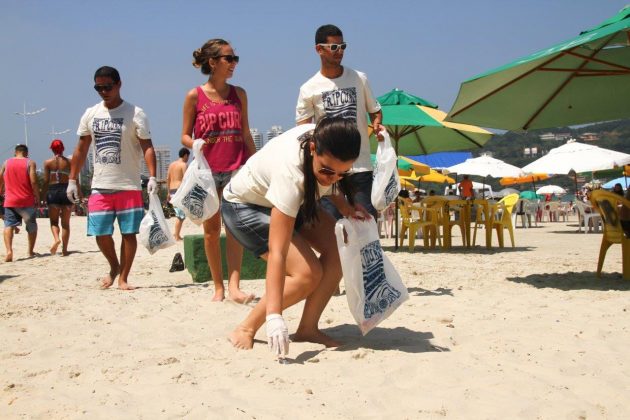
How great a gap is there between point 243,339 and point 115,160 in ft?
9.21

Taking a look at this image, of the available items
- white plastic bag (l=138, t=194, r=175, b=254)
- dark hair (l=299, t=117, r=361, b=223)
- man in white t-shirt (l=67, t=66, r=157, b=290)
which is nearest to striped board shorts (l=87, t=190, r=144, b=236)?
man in white t-shirt (l=67, t=66, r=157, b=290)

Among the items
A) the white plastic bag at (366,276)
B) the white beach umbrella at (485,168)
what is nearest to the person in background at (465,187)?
the white beach umbrella at (485,168)

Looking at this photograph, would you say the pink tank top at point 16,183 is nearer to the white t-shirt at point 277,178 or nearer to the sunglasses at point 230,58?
the sunglasses at point 230,58

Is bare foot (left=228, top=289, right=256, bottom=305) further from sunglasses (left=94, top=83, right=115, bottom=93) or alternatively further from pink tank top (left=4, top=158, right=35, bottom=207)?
pink tank top (left=4, top=158, right=35, bottom=207)

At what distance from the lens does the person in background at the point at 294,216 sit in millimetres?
2902

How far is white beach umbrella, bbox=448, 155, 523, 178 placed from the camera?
1745 centimetres

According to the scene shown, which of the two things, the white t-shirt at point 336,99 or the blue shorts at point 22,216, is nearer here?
the white t-shirt at point 336,99

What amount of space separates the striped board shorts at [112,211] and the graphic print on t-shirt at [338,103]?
1999 millimetres

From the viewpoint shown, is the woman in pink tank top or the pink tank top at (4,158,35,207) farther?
the pink tank top at (4,158,35,207)

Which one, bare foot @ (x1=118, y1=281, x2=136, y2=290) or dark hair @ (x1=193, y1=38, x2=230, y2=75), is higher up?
dark hair @ (x1=193, y1=38, x2=230, y2=75)

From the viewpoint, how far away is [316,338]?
3441 mm

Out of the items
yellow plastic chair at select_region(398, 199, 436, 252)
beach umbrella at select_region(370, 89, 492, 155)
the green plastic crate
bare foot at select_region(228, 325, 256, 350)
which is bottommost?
bare foot at select_region(228, 325, 256, 350)

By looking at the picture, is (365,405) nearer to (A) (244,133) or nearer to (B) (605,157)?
(A) (244,133)

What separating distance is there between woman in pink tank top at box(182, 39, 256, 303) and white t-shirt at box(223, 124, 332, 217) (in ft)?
4.24
